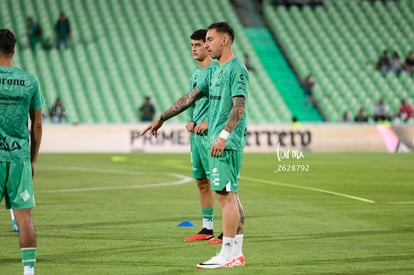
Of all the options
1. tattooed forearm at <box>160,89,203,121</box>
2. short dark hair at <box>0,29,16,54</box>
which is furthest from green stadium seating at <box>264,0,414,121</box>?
short dark hair at <box>0,29,16,54</box>

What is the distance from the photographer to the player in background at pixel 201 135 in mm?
11008

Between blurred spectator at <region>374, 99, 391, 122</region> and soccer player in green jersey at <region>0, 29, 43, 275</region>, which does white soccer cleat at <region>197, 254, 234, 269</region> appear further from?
blurred spectator at <region>374, 99, 391, 122</region>

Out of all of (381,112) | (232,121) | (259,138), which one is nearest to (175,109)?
(232,121)

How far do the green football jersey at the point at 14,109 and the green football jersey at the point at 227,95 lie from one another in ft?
6.46

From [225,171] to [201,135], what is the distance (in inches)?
107

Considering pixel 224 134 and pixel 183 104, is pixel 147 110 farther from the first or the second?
pixel 224 134

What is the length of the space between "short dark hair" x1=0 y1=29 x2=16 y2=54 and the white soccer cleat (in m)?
2.69

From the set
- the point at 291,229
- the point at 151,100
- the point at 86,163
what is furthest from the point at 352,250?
the point at 151,100

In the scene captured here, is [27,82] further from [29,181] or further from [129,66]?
[129,66]

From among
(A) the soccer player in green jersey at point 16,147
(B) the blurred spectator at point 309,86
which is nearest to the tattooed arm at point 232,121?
(A) the soccer player in green jersey at point 16,147

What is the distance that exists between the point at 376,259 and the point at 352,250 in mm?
669

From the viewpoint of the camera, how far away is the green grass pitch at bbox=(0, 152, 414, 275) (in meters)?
8.91

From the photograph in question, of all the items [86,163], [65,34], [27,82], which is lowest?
[86,163]

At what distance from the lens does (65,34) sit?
131ft
